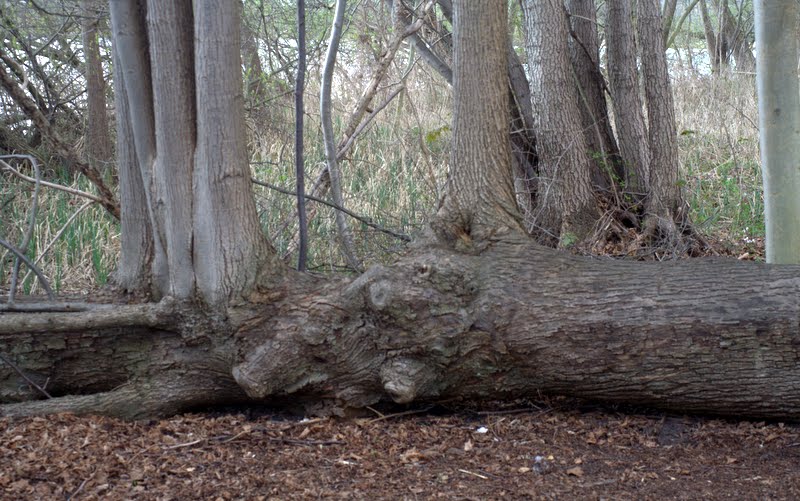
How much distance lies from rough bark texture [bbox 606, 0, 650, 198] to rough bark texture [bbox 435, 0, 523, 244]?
232 cm

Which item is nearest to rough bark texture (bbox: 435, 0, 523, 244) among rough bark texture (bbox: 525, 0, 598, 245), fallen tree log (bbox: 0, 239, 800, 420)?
fallen tree log (bbox: 0, 239, 800, 420)

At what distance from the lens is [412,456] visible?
3.15 m

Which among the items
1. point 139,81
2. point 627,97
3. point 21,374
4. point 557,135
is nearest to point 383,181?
point 557,135

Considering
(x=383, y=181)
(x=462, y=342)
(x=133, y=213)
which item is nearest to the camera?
(x=462, y=342)

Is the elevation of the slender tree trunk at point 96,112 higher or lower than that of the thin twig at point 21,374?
higher


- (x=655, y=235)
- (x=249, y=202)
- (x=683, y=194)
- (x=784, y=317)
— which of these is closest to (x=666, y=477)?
(x=784, y=317)

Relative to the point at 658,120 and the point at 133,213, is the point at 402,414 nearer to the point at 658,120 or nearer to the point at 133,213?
the point at 133,213

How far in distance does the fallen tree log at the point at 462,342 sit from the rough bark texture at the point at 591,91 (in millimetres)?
2714

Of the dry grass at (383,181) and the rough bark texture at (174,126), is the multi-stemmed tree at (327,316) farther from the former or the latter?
the dry grass at (383,181)

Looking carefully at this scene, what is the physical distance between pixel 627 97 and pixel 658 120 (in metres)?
0.30

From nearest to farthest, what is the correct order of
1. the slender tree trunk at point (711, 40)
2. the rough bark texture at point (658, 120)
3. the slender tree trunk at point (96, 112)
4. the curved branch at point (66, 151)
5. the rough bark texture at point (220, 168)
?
the rough bark texture at point (220, 168) < the curved branch at point (66, 151) < the rough bark texture at point (658, 120) < the slender tree trunk at point (96, 112) < the slender tree trunk at point (711, 40)

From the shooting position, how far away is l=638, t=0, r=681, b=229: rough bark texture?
5.90 metres

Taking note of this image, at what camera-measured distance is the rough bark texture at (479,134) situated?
12.7 feet

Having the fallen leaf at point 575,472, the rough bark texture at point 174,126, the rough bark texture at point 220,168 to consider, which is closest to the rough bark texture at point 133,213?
the rough bark texture at point 174,126
